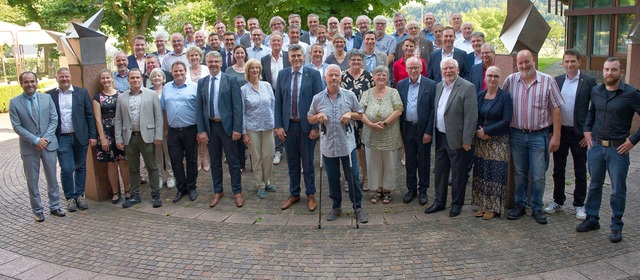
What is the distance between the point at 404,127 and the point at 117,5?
25651mm

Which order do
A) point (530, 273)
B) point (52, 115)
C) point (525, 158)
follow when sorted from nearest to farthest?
1. point (530, 273)
2. point (525, 158)
3. point (52, 115)

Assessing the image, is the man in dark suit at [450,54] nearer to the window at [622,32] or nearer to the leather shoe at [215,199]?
the leather shoe at [215,199]

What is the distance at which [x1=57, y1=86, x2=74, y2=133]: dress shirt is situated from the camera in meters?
7.56

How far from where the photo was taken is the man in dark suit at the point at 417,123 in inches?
289

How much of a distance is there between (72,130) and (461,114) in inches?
210

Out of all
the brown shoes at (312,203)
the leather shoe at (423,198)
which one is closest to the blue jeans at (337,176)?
the brown shoes at (312,203)

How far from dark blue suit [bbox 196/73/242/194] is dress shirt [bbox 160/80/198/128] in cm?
19

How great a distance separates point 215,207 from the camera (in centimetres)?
777

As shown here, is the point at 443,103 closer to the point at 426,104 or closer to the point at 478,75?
the point at 426,104

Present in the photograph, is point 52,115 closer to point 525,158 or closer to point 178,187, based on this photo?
point 178,187

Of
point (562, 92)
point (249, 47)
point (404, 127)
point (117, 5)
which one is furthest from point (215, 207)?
point (117, 5)

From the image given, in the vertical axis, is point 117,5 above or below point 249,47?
above

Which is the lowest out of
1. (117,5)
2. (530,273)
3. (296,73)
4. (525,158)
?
(530,273)

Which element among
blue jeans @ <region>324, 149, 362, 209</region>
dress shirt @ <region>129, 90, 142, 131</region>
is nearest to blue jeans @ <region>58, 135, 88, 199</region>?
dress shirt @ <region>129, 90, 142, 131</region>
